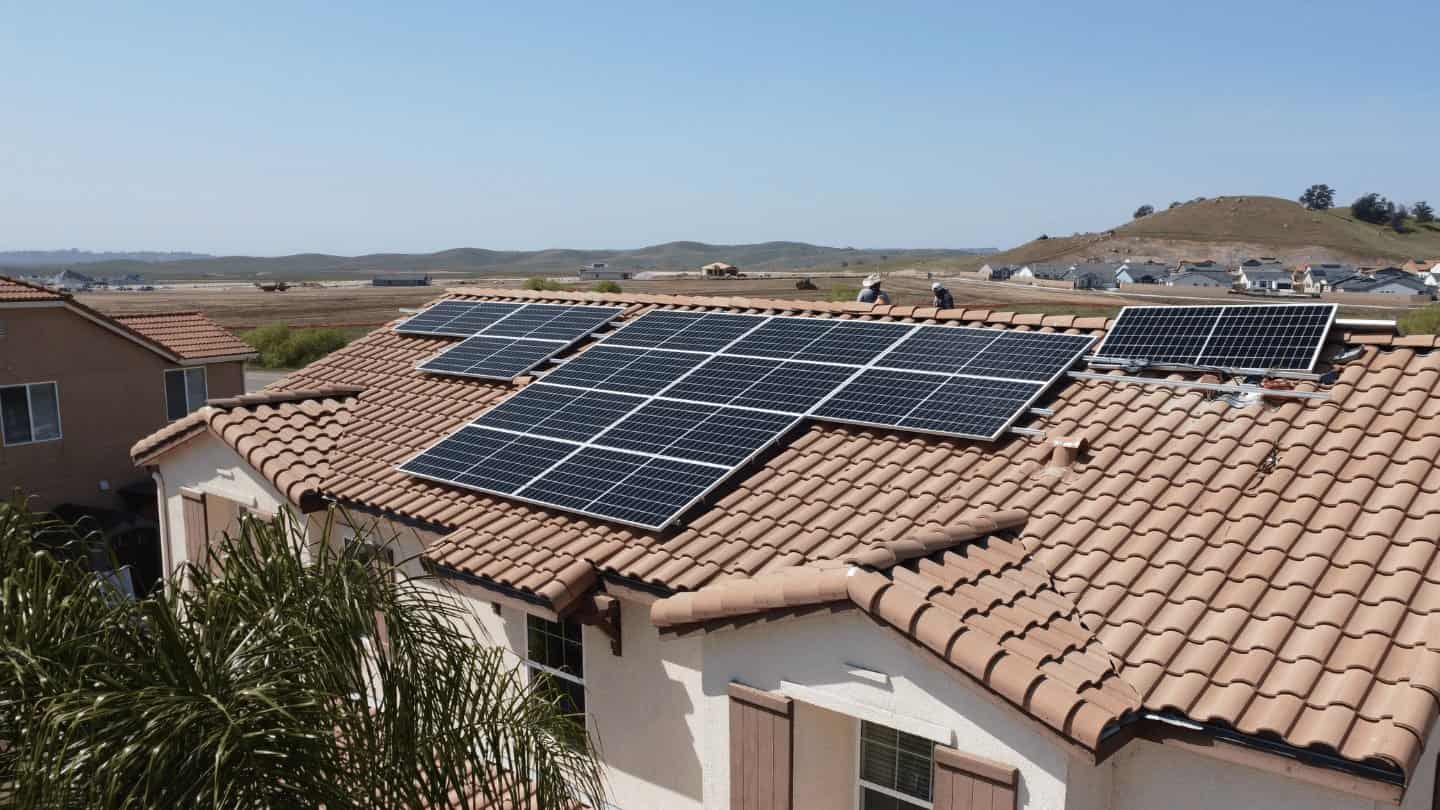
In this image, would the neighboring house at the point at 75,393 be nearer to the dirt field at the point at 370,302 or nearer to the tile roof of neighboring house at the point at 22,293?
the tile roof of neighboring house at the point at 22,293

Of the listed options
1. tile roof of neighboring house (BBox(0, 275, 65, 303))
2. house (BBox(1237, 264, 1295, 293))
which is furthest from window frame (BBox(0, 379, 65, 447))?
house (BBox(1237, 264, 1295, 293))

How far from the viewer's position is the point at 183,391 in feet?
93.9

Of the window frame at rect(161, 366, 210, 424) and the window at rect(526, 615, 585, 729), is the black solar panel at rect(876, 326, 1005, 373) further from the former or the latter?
the window frame at rect(161, 366, 210, 424)

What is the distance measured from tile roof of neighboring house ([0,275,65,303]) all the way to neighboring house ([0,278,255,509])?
0.02 metres

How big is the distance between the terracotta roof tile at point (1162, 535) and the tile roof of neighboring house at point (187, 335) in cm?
1926

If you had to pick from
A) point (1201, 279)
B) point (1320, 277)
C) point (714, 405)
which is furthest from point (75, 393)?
point (1201, 279)

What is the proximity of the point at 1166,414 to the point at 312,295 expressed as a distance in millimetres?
163178

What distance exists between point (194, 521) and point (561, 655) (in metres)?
7.54

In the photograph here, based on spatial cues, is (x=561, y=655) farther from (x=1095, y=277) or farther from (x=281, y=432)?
(x=1095, y=277)

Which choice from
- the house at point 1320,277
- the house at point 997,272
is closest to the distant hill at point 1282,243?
the house at point 997,272

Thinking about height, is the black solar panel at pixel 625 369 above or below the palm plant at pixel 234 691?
above

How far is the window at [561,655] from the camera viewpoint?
1034cm

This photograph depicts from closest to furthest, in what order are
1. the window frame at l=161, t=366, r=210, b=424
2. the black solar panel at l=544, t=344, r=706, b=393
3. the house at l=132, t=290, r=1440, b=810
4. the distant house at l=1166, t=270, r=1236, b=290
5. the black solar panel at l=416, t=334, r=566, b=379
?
the house at l=132, t=290, r=1440, b=810
the black solar panel at l=544, t=344, r=706, b=393
the black solar panel at l=416, t=334, r=566, b=379
the window frame at l=161, t=366, r=210, b=424
the distant house at l=1166, t=270, r=1236, b=290

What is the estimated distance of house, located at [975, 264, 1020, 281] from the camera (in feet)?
574
